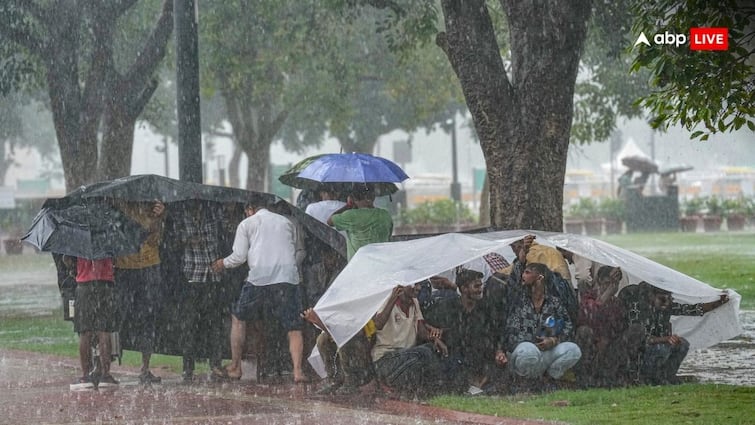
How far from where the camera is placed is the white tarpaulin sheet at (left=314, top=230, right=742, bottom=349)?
10.4 metres

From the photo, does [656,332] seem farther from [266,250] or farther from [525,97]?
[525,97]

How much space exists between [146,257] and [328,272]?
1.63 metres

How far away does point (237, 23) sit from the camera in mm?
27609

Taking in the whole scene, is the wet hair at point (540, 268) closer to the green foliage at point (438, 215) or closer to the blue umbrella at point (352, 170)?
the blue umbrella at point (352, 170)

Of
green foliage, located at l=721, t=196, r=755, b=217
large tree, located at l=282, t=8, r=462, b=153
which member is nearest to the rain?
large tree, located at l=282, t=8, r=462, b=153

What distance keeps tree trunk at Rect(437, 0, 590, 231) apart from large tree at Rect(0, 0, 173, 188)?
7.80 metres

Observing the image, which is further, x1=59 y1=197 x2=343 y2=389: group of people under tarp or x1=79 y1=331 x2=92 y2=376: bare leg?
x1=59 y1=197 x2=343 y2=389: group of people under tarp

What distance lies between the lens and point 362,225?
11.9 meters

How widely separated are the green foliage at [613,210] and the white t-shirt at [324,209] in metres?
34.6

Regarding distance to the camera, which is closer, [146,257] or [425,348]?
[425,348]

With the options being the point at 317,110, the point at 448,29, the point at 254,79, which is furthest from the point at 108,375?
the point at 317,110

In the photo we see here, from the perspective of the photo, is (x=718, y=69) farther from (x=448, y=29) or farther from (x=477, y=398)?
(x=448, y=29)

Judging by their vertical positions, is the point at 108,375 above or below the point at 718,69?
below

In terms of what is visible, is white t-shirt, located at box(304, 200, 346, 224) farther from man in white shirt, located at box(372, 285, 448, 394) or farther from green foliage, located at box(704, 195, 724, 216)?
green foliage, located at box(704, 195, 724, 216)
